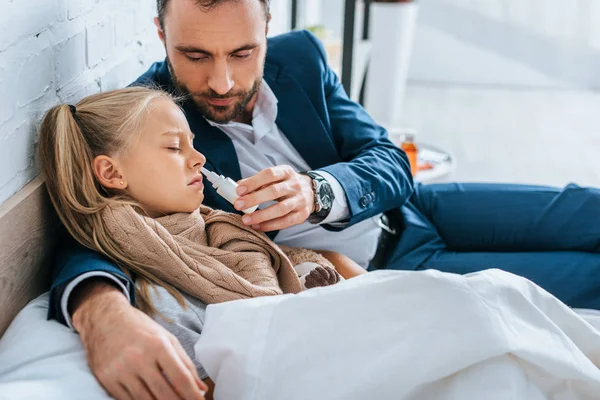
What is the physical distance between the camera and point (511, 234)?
1.90 meters

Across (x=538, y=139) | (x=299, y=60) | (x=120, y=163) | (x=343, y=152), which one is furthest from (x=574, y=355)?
(x=538, y=139)

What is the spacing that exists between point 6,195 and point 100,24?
546mm

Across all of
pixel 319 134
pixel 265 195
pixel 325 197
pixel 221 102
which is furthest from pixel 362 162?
pixel 265 195

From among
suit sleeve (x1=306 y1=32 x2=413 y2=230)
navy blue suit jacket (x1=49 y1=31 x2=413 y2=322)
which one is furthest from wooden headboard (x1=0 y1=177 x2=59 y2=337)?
suit sleeve (x1=306 y1=32 x2=413 y2=230)

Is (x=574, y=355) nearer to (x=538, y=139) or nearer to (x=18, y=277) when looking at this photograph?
(x=18, y=277)

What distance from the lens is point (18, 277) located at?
1.17 metres

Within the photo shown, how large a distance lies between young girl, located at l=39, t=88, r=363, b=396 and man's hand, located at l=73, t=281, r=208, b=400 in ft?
0.47

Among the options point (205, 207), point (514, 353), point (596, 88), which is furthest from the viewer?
point (596, 88)

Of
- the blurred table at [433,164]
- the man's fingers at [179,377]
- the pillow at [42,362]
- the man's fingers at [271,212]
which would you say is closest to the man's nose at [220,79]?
the man's fingers at [271,212]

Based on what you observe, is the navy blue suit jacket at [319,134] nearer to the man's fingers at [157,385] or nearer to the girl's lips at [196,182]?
the girl's lips at [196,182]

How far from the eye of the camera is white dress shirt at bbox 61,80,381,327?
1674 mm

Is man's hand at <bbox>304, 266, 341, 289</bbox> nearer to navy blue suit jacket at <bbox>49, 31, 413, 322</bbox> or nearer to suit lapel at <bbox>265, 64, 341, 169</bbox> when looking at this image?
navy blue suit jacket at <bbox>49, 31, 413, 322</bbox>

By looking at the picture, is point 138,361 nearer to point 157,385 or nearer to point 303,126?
point 157,385

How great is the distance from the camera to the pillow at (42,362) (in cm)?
94
